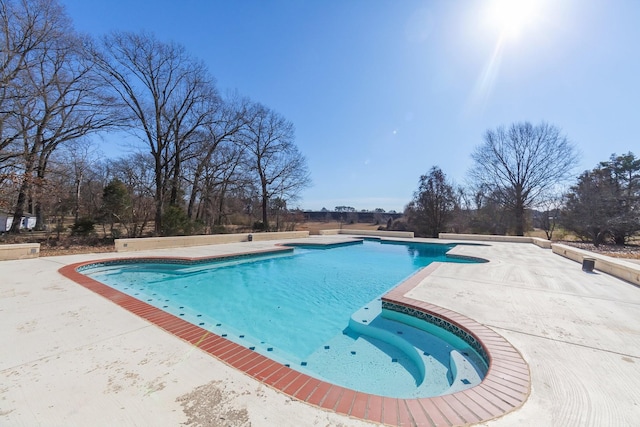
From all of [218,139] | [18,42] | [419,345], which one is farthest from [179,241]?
[419,345]

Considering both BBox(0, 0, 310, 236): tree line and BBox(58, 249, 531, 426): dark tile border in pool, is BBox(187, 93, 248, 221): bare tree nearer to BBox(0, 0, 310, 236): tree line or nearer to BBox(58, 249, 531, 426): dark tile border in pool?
BBox(0, 0, 310, 236): tree line

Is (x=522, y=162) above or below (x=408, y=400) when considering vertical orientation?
above

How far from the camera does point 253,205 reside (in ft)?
73.4

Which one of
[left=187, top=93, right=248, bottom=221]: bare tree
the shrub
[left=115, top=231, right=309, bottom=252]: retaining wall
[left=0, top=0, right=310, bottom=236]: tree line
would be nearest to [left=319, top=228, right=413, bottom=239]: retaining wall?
[left=115, top=231, right=309, bottom=252]: retaining wall

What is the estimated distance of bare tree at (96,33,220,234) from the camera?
11836mm

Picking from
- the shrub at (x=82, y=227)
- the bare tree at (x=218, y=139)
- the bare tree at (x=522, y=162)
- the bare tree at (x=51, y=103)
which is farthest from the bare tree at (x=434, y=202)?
the shrub at (x=82, y=227)

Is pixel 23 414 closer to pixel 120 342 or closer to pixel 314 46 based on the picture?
pixel 120 342

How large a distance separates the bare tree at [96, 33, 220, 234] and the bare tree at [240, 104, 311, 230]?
510cm

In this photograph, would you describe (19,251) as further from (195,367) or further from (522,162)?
(522,162)

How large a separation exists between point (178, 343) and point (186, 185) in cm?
1655

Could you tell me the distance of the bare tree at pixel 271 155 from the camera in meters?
19.2

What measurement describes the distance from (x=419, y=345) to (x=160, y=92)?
1514 cm

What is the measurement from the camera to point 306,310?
5.04 meters

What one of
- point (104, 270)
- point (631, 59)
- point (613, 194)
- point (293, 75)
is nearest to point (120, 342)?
point (104, 270)
